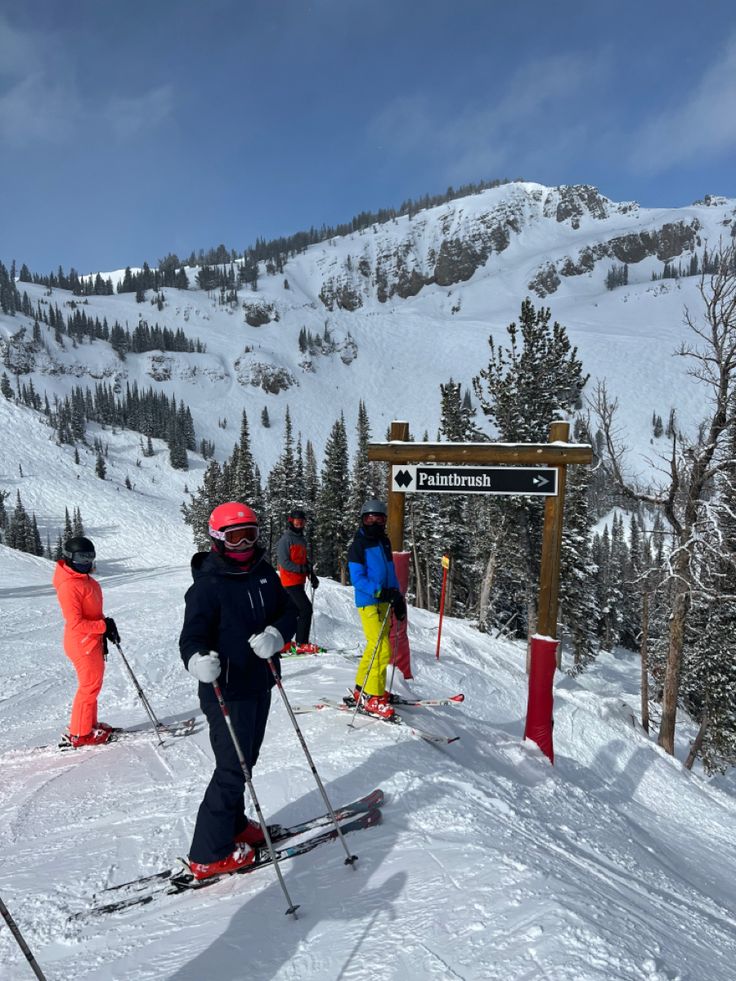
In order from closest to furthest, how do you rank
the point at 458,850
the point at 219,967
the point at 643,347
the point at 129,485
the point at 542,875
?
the point at 219,967, the point at 542,875, the point at 458,850, the point at 129,485, the point at 643,347

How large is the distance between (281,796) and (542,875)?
7.22ft

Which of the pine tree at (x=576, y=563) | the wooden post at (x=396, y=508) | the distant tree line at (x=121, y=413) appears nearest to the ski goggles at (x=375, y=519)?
the wooden post at (x=396, y=508)

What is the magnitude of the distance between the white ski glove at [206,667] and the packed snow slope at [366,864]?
4.55 feet

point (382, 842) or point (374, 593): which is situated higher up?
point (374, 593)

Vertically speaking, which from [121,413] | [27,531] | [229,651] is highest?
[121,413]

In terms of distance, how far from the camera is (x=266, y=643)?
3568 millimetres

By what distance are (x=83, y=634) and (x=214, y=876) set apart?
3.32 m

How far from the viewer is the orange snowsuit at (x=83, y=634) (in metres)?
5.96

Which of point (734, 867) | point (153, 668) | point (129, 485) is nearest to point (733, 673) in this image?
point (734, 867)

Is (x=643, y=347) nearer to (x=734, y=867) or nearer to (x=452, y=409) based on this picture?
(x=452, y=409)

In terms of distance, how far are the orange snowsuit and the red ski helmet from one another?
3.02 m

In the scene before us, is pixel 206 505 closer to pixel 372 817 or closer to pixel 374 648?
pixel 374 648

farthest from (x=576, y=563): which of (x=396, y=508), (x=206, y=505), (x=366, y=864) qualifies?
(x=206, y=505)

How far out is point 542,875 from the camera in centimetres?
352
